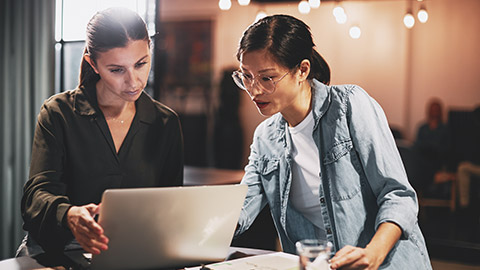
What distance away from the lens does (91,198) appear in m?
1.79

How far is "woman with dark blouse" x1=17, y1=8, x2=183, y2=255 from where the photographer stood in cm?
168

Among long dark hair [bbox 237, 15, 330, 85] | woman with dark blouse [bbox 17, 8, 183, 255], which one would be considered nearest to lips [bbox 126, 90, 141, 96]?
woman with dark blouse [bbox 17, 8, 183, 255]

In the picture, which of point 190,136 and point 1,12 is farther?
point 190,136

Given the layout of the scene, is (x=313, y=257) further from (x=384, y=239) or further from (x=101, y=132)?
(x=101, y=132)

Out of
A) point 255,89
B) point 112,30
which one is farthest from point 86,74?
point 255,89

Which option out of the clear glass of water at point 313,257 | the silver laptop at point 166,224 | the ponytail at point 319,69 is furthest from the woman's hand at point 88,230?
the ponytail at point 319,69

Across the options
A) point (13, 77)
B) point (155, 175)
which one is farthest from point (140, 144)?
point (13, 77)

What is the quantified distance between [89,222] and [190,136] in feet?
25.3

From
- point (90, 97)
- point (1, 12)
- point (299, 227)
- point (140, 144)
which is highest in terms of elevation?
point (1, 12)

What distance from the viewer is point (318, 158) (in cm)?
176

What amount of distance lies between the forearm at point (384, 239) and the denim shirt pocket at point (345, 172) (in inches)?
7.8

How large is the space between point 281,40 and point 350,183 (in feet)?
1.60

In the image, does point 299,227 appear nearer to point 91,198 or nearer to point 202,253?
point 202,253

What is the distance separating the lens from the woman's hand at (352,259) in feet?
4.09
